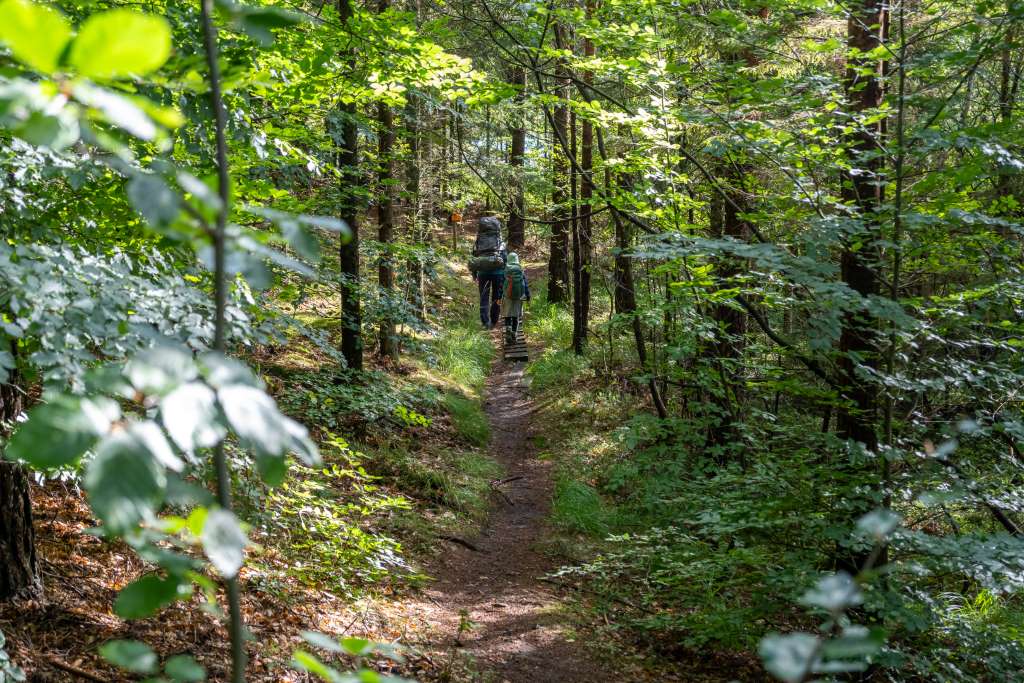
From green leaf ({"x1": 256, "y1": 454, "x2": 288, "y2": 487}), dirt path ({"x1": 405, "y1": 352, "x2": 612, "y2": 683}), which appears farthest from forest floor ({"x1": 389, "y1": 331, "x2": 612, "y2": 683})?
green leaf ({"x1": 256, "y1": 454, "x2": 288, "y2": 487})

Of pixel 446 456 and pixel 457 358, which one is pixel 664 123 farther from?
pixel 457 358

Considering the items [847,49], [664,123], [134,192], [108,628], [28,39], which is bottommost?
[108,628]

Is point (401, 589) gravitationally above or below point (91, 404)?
below

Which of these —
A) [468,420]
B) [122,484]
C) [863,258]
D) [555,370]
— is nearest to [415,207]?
[555,370]

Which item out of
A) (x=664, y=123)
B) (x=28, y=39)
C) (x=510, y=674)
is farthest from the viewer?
(x=664, y=123)

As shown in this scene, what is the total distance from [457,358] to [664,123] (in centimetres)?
877

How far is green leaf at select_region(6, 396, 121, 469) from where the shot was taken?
0.67 metres

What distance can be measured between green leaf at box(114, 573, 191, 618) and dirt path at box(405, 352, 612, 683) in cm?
445

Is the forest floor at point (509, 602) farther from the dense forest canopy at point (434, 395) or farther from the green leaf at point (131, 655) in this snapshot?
the green leaf at point (131, 655)

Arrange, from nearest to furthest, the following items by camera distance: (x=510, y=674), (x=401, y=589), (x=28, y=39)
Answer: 1. (x=28, y=39)
2. (x=510, y=674)
3. (x=401, y=589)

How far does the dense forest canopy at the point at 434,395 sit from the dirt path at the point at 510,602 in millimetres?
143

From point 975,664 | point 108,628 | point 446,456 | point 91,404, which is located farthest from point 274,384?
point 91,404

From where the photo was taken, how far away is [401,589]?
5.94m

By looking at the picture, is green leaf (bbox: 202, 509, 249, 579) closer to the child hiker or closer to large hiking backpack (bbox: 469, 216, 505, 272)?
the child hiker
